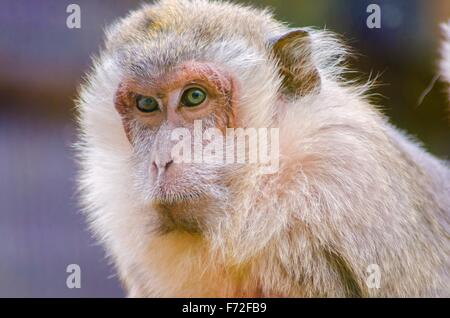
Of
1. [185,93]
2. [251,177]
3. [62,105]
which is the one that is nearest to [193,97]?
[185,93]

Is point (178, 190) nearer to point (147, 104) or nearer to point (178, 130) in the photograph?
point (178, 130)

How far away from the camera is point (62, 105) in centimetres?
408

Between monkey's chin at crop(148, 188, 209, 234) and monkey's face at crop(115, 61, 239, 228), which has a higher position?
monkey's face at crop(115, 61, 239, 228)

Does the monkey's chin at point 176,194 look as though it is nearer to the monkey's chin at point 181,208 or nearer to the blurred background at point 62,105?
the monkey's chin at point 181,208

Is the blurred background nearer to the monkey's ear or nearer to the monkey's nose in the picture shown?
the monkey's ear

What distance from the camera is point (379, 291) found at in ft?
7.82

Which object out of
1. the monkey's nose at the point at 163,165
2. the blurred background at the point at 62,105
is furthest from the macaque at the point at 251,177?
the blurred background at the point at 62,105

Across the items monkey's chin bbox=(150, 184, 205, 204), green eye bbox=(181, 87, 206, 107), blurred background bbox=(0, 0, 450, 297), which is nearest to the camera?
monkey's chin bbox=(150, 184, 205, 204)

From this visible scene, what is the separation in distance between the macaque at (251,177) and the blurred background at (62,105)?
2.29 feet

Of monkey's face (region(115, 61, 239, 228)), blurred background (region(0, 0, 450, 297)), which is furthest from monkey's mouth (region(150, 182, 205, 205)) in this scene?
blurred background (region(0, 0, 450, 297))

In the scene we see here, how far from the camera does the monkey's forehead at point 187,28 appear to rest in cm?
257

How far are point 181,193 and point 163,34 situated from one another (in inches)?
22.0

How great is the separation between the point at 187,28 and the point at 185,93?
0.24 meters

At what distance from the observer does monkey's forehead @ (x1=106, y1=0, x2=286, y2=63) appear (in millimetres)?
2574
